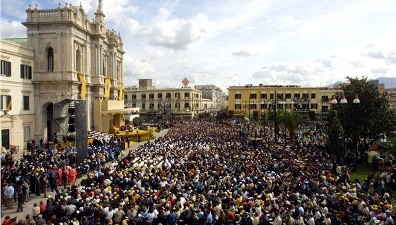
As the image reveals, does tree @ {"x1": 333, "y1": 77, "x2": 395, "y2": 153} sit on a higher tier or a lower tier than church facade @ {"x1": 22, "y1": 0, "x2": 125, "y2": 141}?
lower

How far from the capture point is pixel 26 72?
143 feet

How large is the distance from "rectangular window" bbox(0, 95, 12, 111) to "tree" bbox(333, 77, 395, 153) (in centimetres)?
3225

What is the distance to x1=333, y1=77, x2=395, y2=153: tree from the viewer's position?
36531 millimetres

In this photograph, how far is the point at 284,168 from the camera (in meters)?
27.7

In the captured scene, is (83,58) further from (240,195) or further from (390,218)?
(390,218)

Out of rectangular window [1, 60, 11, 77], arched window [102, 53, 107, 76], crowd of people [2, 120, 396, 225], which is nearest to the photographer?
crowd of people [2, 120, 396, 225]

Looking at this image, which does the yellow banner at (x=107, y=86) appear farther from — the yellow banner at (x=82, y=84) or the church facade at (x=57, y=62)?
the yellow banner at (x=82, y=84)

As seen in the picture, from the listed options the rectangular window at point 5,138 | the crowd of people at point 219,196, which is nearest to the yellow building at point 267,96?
the rectangular window at point 5,138

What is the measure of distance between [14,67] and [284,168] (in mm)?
29429

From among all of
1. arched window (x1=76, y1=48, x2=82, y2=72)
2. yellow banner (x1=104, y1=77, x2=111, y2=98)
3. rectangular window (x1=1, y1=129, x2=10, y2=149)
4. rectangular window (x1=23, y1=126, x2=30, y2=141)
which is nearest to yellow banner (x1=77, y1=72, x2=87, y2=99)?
arched window (x1=76, y1=48, x2=82, y2=72)

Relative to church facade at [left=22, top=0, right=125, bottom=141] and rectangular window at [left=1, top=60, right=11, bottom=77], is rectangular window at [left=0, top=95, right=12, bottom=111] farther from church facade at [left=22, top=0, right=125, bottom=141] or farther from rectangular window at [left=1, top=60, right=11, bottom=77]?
church facade at [left=22, top=0, right=125, bottom=141]

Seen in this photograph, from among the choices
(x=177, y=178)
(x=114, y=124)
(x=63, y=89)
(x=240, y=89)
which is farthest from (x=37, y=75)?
(x=240, y=89)

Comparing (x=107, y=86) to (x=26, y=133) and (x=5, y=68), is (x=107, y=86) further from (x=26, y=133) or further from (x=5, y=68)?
(x=5, y=68)

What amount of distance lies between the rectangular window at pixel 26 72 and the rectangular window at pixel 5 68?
329cm
